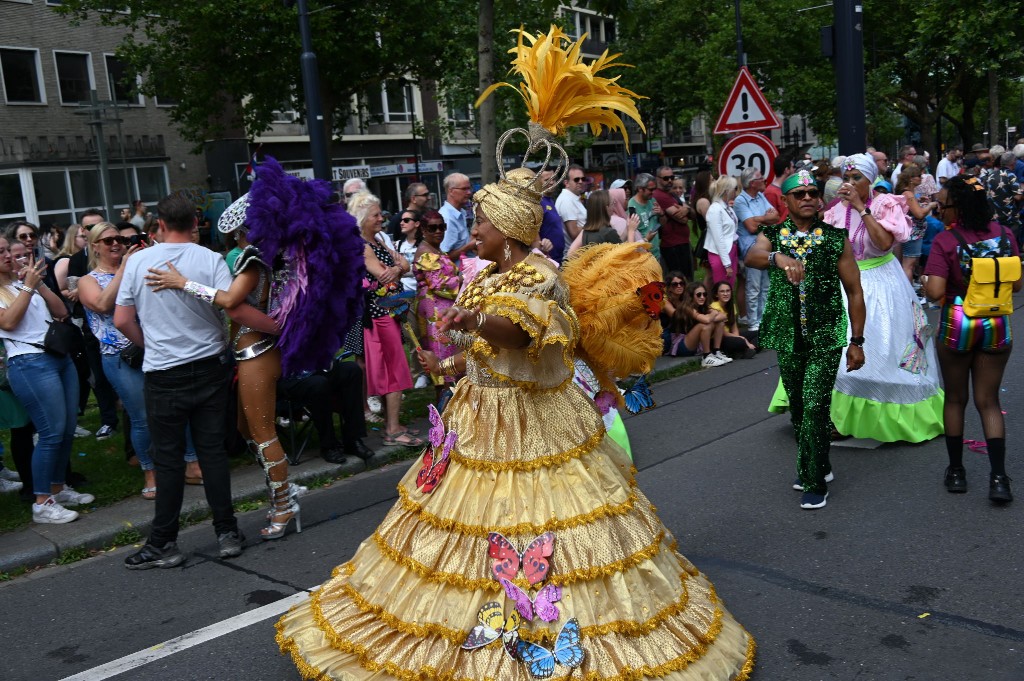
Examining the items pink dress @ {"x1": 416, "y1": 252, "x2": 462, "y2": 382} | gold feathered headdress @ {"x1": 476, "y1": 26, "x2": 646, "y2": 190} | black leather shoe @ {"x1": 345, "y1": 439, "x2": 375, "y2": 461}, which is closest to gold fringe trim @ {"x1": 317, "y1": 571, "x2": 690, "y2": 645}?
gold feathered headdress @ {"x1": 476, "y1": 26, "x2": 646, "y2": 190}

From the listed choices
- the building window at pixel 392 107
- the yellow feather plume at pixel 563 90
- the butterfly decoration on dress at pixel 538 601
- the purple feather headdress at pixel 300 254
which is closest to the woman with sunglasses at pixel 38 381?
the purple feather headdress at pixel 300 254

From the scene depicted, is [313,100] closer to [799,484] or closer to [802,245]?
[802,245]

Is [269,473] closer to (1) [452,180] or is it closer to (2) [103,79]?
(1) [452,180]

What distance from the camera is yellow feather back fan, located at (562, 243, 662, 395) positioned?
4020 millimetres

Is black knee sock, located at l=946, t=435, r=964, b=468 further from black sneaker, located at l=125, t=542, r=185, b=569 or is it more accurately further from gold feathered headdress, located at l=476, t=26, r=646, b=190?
black sneaker, located at l=125, t=542, r=185, b=569

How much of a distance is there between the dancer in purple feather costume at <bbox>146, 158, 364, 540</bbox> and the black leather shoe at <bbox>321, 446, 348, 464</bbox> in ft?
5.09

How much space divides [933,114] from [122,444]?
44322 millimetres

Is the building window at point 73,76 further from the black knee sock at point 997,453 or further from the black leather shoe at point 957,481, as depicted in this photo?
the black knee sock at point 997,453

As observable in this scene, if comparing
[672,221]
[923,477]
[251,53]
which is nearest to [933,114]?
[251,53]

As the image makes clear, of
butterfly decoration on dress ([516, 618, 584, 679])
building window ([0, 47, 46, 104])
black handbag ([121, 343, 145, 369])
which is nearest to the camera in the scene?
butterfly decoration on dress ([516, 618, 584, 679])

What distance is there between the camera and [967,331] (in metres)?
5.39

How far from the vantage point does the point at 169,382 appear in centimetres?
525

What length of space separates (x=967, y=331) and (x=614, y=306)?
2.58 meters

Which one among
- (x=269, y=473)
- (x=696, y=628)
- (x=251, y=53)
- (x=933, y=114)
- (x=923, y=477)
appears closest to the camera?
(x=696, y=628)
